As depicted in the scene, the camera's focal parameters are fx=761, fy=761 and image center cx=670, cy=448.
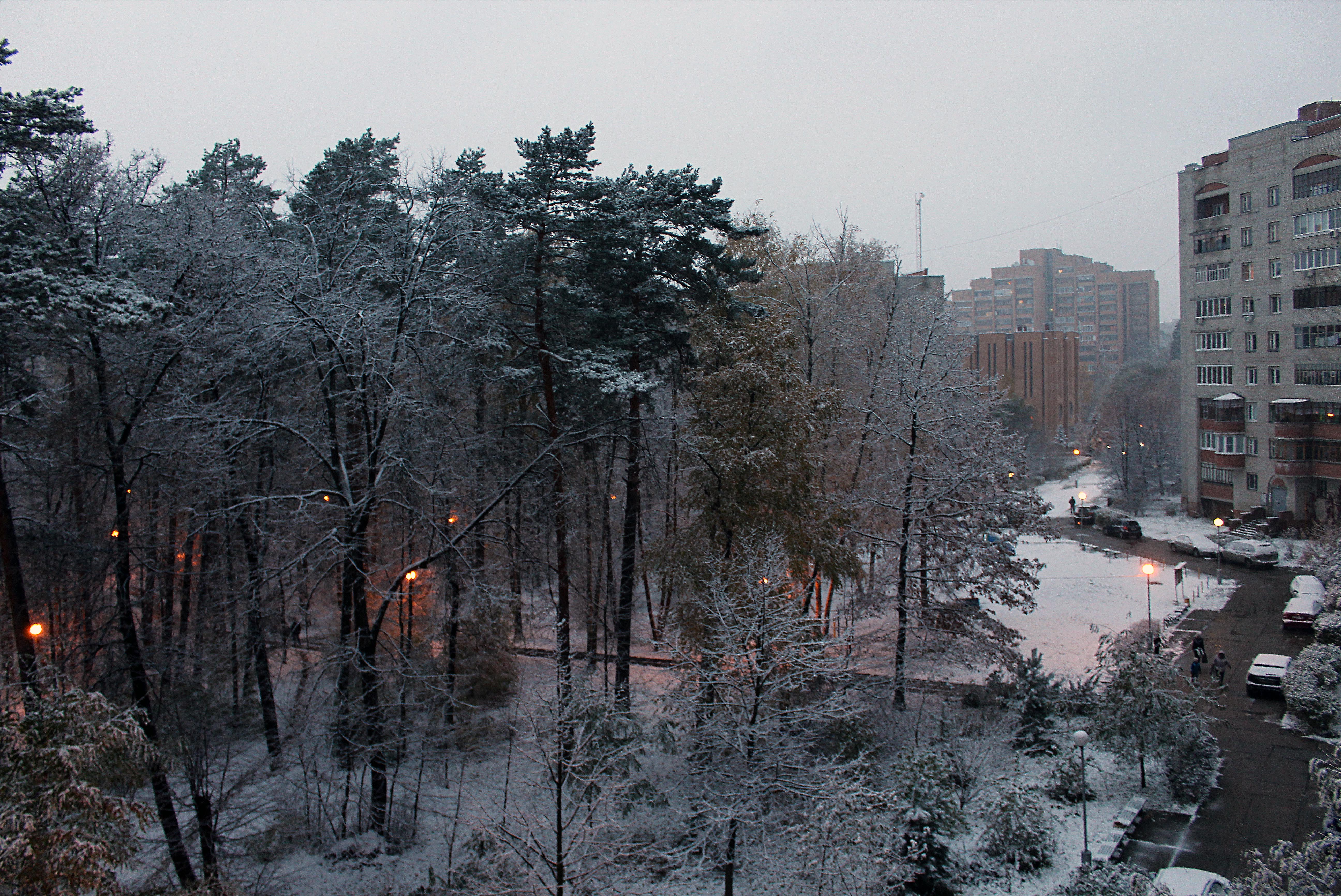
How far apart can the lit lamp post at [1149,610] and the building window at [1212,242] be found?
77.3 ft

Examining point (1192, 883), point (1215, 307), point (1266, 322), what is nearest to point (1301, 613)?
point (1192, 883)

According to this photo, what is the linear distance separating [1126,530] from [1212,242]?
54.3 feet

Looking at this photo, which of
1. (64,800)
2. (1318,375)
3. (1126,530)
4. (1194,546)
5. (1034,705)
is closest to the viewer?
(64,800)

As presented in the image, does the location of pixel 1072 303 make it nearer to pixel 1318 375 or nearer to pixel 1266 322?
pixel 1266 322

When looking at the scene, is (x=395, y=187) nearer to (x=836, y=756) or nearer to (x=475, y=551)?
(x=475, y=551)

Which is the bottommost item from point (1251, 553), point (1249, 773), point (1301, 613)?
point (1249, 773)

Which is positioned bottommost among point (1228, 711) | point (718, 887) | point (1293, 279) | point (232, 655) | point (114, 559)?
point (718, 887)

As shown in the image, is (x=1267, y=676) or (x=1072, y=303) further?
(x=1072, y=303)

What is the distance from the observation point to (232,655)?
1522 centimetres

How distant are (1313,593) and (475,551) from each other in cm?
2796

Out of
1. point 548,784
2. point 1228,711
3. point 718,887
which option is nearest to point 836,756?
point 718,887

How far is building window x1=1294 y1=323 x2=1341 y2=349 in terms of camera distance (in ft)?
119

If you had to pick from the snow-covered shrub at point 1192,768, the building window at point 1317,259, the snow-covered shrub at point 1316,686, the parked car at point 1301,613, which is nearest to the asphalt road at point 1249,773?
the snow-covered shrub at point 1192,768

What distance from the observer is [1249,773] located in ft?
52.0
